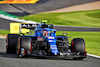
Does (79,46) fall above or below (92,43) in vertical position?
below

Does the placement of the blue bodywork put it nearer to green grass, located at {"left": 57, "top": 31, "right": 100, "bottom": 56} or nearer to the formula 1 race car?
the formula 1 race car

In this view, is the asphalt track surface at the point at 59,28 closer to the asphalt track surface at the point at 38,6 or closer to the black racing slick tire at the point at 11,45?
the asphalt track surface at the point at 38,6

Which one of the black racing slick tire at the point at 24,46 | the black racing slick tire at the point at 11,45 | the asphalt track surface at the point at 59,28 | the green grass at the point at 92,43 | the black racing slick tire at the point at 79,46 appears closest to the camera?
the black racing slick tire at the point at 24,46

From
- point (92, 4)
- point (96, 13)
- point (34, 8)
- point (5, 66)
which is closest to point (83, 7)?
point (92, 4)

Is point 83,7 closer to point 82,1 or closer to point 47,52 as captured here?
point 82,1

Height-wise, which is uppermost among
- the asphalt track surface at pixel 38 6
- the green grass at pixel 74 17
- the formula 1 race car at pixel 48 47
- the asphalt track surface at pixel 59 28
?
the asphalt track surface at pixel 38 6

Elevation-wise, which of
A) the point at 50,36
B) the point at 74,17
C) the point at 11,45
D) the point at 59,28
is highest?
the point at 74,17

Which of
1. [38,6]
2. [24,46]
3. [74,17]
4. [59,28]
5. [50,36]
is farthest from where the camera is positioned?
[38,6]

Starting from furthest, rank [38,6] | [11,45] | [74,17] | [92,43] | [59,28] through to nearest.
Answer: [38,6]
[74,17]
[59,28]
[92,43]
[11,45]

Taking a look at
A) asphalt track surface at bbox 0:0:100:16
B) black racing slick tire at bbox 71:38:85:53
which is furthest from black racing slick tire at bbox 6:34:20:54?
asphalt track surface at bbox 0:0:100:16

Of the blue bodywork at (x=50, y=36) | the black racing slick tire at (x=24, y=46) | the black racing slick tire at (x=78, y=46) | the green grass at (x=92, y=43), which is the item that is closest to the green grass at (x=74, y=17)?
the green grass at (x=92, y=43)

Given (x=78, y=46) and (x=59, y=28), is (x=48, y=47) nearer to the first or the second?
(x=78, y=46)

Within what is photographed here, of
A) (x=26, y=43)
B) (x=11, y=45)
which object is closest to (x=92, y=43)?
(x=11, y=45)

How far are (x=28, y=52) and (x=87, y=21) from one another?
3353 centimetres
